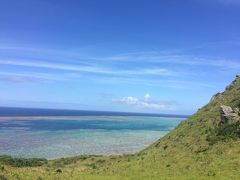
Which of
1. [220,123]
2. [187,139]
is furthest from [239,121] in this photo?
[187,139]

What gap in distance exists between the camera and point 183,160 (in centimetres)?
4844

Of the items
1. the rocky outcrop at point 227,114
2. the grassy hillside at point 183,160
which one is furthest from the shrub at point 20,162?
the rocky outcrop at point 227,114

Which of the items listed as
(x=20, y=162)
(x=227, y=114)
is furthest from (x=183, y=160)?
(x=20, y=162)

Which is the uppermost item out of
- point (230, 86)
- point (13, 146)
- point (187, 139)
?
point (230, 86)

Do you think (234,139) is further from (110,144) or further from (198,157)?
(110,144)

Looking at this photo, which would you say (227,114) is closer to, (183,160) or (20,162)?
(183,160)

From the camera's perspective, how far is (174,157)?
170 ft

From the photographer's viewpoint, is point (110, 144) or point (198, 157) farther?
point (110, 144)

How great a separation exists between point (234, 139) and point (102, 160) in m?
27.2

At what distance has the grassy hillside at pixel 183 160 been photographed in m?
40.4

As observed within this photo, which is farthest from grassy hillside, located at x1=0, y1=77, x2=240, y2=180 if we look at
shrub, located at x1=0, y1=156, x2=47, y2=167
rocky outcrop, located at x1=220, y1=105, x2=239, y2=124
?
rocky outcrop, located at x1=220, y1=105, x2=239, y2=124

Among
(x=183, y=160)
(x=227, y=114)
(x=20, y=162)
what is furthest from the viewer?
(x=20, y=162)

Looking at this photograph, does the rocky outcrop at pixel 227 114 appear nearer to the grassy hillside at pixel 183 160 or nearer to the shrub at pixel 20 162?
the grassy hillside at pixel 183 160

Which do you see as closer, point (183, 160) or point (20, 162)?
point (183, 160)
